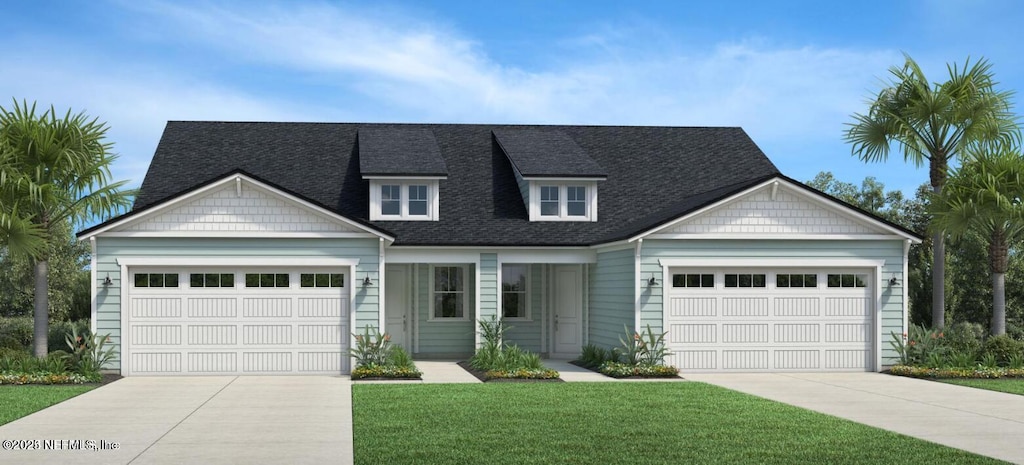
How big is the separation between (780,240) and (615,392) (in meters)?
6.31

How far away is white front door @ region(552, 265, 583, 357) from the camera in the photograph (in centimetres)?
2467

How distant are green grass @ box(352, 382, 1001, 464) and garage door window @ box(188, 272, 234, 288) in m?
5.28

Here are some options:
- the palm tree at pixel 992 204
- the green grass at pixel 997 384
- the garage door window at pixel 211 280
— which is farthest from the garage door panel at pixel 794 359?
the garage door window at pixel 211 280

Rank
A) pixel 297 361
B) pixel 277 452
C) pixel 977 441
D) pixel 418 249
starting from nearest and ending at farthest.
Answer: pixel 277 452 < pixel 977 441 < pixel 297 361 < pixel 418 249

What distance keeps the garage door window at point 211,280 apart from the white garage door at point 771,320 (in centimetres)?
876

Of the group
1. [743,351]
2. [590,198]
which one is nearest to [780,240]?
[743,351]

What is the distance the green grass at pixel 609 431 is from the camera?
10.5 m

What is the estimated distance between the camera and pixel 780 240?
21.0 m

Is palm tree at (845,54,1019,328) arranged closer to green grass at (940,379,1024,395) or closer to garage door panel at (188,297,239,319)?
green grass at (940,379,1024,395)

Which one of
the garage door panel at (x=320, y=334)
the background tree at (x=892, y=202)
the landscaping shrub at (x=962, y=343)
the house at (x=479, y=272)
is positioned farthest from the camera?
the background tree at (x=892, y=202)

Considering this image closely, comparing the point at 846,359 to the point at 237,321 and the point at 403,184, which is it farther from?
the point at 237,321

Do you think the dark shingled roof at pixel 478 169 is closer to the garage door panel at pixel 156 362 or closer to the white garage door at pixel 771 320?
the white garage door at pixel 771 320

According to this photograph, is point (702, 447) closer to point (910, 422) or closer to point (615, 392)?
point (910, 422)

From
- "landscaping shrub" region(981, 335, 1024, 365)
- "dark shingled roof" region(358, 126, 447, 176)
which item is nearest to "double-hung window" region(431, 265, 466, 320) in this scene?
"dark shingled roof" region(358, 126, 447, 176)
